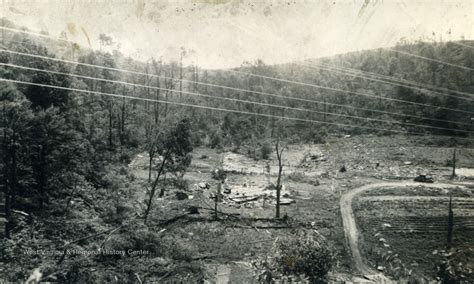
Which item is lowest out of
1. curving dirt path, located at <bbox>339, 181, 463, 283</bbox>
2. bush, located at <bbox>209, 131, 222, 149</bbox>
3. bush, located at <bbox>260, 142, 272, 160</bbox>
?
curving dirt path, located at <bbox>339, 181, 463, 283</bbox>

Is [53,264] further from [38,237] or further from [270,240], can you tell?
[270,240]

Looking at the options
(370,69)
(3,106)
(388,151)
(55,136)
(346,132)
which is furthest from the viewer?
(370,69)

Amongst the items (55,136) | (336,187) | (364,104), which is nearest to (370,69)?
(364,104)

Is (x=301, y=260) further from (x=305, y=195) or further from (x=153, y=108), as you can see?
(x=153, y=108)

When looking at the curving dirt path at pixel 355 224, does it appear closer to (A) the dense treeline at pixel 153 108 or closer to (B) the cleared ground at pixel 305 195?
(B) the cleared ground at pixel 305 195

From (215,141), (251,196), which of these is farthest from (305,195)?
(215,141)

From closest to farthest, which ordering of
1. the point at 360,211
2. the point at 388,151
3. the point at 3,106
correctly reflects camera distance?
the point at 3,106, the point at 360,211, the point at 388,151

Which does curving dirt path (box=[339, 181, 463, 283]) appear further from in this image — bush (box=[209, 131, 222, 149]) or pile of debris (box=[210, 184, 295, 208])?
bush (box=[209, 131, 222, 149])

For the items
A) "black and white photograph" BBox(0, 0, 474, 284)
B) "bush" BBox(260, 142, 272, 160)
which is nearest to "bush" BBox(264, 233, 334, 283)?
"black and white photograph" BBox(0, 0, 474, 284)

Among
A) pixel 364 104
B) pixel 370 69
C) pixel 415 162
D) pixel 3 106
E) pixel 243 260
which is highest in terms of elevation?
pixel 370 69
